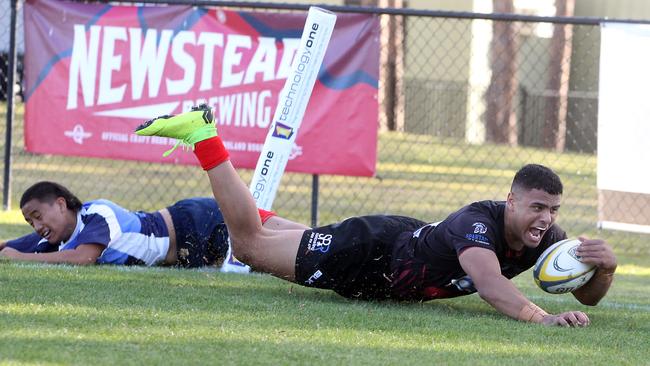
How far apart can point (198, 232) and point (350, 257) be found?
1.74 m

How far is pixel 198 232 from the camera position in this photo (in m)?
7.95

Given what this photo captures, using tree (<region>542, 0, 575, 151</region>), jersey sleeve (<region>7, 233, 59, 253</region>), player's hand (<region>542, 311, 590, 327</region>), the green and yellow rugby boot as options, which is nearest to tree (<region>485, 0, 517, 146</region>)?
tree (<region>542, 0, 575, 151</region>)

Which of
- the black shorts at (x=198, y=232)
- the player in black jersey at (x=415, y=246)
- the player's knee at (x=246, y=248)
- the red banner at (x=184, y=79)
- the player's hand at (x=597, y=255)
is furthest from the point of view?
the red banner at (x=184, y=79)

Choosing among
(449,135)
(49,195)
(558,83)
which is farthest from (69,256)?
(558,83)

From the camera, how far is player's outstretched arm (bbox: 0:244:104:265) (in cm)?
739

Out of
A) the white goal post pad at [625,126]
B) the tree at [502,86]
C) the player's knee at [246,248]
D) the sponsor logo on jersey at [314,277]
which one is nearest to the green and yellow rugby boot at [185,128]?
the player's knee at [246,248]

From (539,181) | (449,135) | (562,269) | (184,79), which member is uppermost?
(184,79)

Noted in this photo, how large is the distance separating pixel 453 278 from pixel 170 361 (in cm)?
226

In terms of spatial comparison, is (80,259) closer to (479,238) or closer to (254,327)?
(254,327)

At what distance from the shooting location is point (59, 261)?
7391 mm

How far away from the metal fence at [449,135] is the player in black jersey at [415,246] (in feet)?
10.7

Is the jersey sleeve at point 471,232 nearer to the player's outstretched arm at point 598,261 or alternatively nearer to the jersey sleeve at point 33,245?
the player's outstretched arm at point 598,261

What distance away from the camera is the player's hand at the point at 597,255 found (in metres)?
6.13

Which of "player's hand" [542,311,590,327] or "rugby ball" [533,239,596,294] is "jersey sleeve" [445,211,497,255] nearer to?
"rugby ball" [533,239,596,294]
